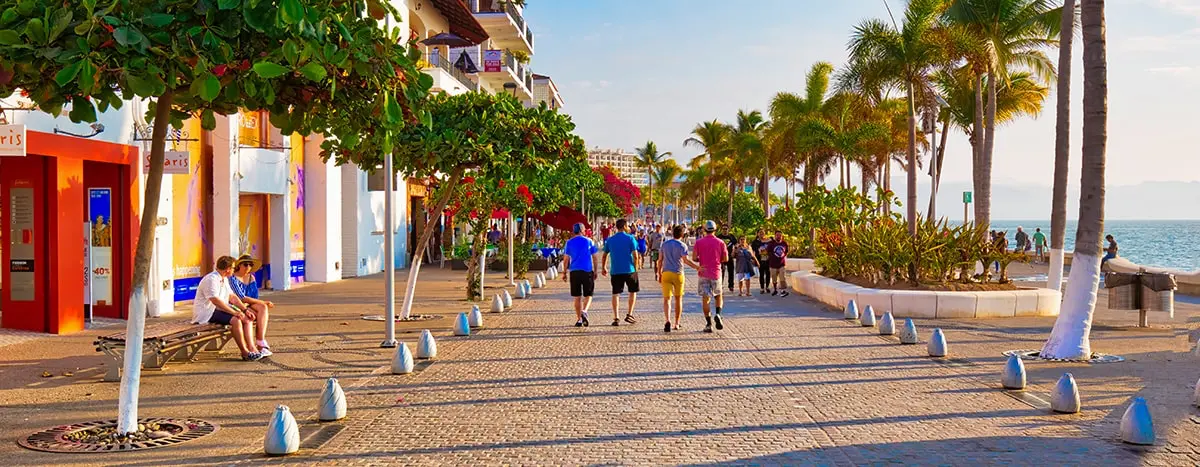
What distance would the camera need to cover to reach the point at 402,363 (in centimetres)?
1165

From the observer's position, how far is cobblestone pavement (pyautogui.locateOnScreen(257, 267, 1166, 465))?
7.53 meters

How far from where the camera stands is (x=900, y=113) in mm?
54719

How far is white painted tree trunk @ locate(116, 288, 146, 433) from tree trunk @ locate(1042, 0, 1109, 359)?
388 inches

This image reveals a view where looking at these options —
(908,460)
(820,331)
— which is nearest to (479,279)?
(820,331)

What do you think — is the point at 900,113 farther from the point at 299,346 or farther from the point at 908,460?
the point at 908,460

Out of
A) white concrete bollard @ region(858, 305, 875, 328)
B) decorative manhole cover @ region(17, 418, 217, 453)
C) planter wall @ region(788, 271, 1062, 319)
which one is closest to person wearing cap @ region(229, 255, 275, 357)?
decorative manhole cover @ region(17, 418, 217, 453)

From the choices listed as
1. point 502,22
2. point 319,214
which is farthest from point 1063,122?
point 502,22

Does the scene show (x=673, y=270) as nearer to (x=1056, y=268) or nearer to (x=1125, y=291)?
(x=1125, y=291)

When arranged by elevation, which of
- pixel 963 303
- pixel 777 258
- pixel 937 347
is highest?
pixel 777 258

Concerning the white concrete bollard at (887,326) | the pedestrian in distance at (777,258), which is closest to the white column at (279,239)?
the pedestrian in distance at (777,258)

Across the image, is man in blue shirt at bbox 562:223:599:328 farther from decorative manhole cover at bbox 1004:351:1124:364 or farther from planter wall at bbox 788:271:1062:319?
decorative manhole cover at bbox 1004:351:1124:364

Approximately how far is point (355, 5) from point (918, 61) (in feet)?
76.6

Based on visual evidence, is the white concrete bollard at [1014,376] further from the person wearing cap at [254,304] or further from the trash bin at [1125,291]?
the person wearing cap at [254,304]

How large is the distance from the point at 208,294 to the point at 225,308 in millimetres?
284
